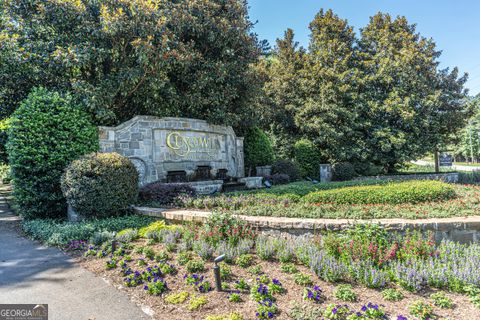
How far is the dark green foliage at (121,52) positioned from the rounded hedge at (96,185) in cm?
216

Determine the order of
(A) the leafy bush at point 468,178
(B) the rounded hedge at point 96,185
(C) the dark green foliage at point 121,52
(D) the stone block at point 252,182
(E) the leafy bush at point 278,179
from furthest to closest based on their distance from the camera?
(A) the leafy bush at point 468,178, (E) the leafy bush at point 278,179, (D) the stone block at point 252,182, (C) the dark green foliage at point 121,52, (B) the rounded hedge at point 96,185

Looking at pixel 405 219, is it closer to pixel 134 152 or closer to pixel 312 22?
pixel 134 152

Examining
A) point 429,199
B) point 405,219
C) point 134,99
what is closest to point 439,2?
point 429,199

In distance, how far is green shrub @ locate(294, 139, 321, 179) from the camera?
572 inches

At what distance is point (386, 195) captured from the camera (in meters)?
6.33

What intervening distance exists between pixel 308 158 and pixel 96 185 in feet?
34.7

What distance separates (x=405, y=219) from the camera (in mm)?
4801

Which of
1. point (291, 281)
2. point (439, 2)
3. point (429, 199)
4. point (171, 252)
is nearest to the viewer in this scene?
point (291, 281)

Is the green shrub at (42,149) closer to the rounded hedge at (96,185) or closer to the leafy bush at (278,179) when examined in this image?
the rounded hedge at (96,185)

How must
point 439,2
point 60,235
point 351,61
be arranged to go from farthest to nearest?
point 351,61, point 439,2, point 60,235

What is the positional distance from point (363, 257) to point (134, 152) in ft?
23.6

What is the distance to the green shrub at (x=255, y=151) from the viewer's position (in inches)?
510

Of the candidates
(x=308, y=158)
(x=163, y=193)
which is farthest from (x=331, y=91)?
(x=163, y=193)

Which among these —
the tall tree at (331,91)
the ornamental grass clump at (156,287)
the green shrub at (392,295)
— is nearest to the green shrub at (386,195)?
the green shrub at (392,295)
